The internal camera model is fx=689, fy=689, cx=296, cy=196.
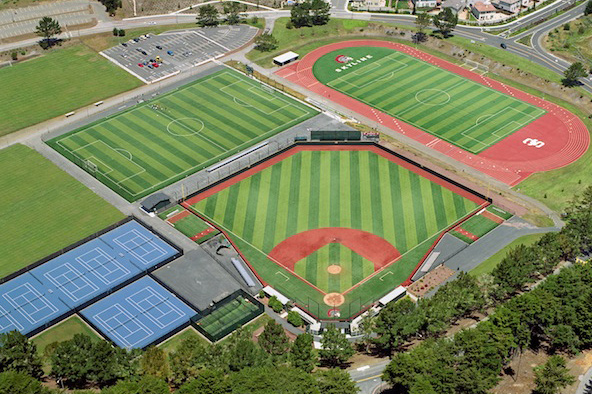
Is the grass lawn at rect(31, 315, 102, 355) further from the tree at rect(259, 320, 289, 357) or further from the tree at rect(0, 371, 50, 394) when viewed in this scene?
the tree at rect(259, 320, 289, 357)

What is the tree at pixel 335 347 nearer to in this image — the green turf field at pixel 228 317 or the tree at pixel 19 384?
the green turf field at pixel 228 317

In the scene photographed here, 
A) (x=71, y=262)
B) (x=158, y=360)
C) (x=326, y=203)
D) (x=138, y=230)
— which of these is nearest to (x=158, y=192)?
(x=138, y=230)

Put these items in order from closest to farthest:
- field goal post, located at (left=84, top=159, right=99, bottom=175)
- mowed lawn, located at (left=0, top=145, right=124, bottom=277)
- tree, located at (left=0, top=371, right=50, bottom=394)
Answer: tree, located at (left=0, top=371, right=50, bottom=394)
mowed lawn, located at (left=0, top=145, right=124, bottom=277)
field goal post, located at (left=84, top=159, right=99, bottom=175)

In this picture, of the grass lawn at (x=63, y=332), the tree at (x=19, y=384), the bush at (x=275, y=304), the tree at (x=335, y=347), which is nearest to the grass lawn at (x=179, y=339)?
the grass lawn at (x=63, y=332)

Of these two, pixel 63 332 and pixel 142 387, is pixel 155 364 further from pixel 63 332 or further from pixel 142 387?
pixel 63 332

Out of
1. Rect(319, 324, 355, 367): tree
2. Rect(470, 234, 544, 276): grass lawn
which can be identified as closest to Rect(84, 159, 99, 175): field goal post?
Rect(319, 324, 355, 367): tree

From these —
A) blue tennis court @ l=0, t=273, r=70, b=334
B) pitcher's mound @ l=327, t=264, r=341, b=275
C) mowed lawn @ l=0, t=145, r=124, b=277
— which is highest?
pitcher's mound @ l=327, t=264, r=341, b=275

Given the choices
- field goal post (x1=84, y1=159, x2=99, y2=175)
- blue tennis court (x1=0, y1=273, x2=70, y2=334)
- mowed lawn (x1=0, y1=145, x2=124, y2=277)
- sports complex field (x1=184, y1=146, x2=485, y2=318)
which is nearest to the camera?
blue tennis court (x1=0, y1=273, x2=70, y2=334)

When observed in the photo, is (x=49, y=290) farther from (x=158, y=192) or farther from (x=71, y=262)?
(x=158, y=192)
